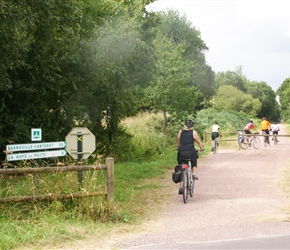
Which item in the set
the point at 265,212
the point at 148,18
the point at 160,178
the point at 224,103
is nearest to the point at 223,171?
the point at 160,178

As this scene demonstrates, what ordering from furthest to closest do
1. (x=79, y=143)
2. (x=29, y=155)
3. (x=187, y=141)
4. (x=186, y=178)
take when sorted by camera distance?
(x=187, y=141)
(x=186, y=178)
(x=79, y=143)
(x=29, y=155)

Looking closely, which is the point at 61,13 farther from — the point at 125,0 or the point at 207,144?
the point at 207,144

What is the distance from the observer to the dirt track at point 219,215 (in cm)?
761

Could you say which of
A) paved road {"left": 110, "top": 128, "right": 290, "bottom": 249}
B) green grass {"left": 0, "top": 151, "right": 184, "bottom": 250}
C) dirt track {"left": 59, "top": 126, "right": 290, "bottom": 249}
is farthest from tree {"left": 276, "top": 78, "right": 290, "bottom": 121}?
green grass {"left": 0, "top": 151, "right": 184, "bottom": 250}

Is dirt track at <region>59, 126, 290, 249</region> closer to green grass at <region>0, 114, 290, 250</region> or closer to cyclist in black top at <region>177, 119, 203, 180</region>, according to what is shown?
green grass at <region>0, 114, 290, 250</region>

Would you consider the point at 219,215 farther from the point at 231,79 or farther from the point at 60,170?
the point at 231,79

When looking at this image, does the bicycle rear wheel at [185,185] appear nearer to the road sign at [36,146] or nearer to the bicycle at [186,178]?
the bicycle at [186,178]

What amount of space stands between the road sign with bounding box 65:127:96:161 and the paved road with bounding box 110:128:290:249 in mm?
2143

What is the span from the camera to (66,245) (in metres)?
7.26

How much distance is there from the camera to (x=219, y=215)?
9.53 m

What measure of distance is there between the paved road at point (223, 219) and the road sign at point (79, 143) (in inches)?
84.4

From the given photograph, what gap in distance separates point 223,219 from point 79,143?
3503 millimetres

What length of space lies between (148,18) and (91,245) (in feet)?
58.0

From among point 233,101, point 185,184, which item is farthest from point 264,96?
point 185,184
